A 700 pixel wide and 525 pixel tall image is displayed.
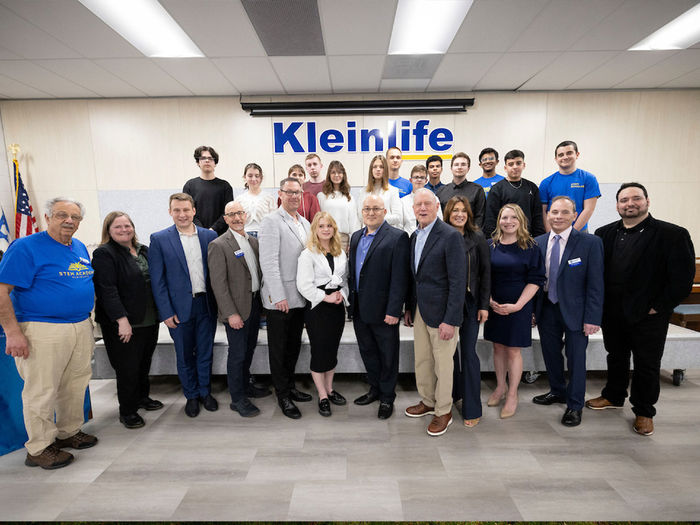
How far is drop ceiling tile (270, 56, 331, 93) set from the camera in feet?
15.0

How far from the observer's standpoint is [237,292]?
107 inches

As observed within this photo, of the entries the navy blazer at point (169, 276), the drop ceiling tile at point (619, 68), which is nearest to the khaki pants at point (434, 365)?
the navy blazer at point (169, 276)

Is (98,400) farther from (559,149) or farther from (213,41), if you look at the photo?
(559,149)

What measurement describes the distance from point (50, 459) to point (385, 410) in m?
2.37

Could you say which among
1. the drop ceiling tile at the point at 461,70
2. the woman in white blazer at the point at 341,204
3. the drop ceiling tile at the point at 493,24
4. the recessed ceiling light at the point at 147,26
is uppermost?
the recessed ceiling light at the point at 147,26

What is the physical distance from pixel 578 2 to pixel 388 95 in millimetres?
2975

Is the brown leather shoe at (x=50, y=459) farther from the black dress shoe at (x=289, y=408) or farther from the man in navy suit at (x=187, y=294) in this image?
the black dress shoe at (x=289, y=408)

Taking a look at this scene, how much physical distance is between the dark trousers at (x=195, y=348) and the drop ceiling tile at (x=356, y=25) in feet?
10.3

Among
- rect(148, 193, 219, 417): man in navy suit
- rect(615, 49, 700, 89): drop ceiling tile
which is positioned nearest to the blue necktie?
rect(148, 193, 219, 417): man in navy suit

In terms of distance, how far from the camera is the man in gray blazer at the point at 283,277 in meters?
2.64

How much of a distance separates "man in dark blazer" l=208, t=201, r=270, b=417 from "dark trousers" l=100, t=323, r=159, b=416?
2.05 feet

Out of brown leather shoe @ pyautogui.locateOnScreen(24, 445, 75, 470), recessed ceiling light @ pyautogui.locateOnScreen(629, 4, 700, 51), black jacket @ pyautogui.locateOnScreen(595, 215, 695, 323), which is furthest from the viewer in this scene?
recessed ceiling light @ pyautogui.locateOnScreen(629, 4, 700, 51)

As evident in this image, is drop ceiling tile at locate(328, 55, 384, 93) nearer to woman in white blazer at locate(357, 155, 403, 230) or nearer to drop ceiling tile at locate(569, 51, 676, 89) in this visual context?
woman in white blazer at locate(357, 155, 403, 230)

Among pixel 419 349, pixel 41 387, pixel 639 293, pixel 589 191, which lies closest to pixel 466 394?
pixel 419 349
